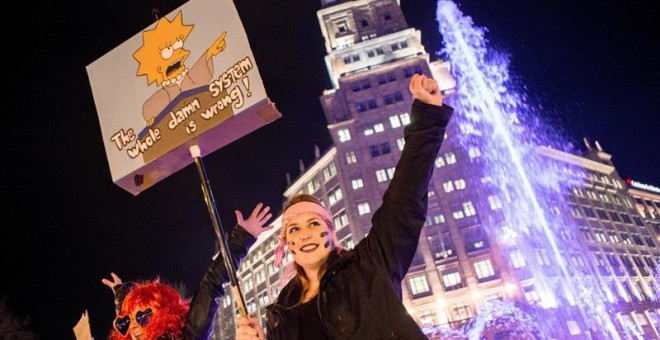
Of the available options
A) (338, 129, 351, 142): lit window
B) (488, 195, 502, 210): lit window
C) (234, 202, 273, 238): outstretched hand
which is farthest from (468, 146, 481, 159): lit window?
(234, 202, 273, 238): outstretched hand

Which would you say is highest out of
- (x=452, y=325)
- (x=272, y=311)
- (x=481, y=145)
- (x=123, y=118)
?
(x=481, y=145)

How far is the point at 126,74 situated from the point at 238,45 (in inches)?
45.0

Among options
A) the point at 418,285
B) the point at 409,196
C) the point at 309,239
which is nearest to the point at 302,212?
the point at 309,239

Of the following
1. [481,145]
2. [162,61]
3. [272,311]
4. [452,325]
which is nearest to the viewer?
[272,311]

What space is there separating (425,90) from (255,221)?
269 centimetres

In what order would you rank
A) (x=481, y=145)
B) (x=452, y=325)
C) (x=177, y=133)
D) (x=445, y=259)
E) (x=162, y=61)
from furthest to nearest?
(x=481, y=145)
(x=445, y=259)
(x=452, y=325)
(x=162, y=61)
(x=177, y=133)

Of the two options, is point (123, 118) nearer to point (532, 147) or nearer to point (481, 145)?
point (481, 145)

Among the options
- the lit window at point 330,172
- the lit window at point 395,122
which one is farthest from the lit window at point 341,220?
the lit window at point 395,122

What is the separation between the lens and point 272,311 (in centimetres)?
305

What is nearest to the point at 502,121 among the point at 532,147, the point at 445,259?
the point at 532,147

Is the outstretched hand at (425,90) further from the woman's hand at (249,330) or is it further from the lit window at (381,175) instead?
the lit window at (381,175)

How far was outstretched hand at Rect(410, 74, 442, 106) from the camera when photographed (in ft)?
9.31

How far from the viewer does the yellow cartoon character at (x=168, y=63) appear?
13.0 feet

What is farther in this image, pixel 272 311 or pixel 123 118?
pixel 123 118
